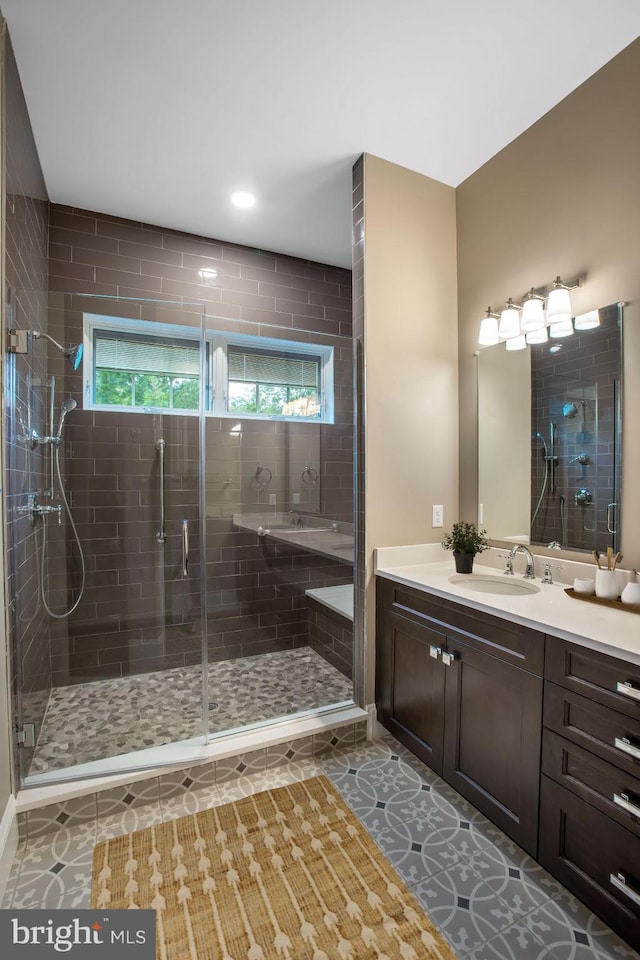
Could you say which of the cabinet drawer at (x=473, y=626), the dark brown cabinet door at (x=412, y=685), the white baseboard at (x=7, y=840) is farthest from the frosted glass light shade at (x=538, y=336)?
the white baseboard at (x=7, y=840)

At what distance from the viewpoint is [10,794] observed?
164 cm

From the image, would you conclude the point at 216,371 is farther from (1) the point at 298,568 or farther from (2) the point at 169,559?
(1) the point at 298,568

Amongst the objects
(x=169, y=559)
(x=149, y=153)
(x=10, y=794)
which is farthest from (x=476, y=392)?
(x=10, y=794)

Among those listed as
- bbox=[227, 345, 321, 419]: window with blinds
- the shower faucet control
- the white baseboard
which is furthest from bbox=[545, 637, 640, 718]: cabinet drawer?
the shower faucet control

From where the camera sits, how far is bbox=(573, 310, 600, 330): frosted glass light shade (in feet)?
6.15

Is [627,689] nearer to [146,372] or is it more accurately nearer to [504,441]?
[504,441]

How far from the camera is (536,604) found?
167cm

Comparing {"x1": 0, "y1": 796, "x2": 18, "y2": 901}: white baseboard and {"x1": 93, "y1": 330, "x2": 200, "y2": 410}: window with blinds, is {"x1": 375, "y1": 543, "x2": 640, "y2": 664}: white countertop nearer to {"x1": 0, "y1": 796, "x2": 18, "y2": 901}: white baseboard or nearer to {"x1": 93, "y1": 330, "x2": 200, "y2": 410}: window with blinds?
{"x1": 93, "y1": 330, "x2": 200, "y2": 410}: window with blinds

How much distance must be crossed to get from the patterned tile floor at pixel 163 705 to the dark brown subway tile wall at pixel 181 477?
0.30ft

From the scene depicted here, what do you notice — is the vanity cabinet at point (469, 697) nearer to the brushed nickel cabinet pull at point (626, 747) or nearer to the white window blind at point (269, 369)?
the brushed nickel cabinet pull at point (626, 747)

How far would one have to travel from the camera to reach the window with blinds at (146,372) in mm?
2264

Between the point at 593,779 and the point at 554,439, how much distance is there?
4.32ft

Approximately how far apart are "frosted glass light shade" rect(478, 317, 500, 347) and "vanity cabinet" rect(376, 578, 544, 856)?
4.33 ft

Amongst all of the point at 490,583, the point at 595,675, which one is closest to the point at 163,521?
the point at 490,583
